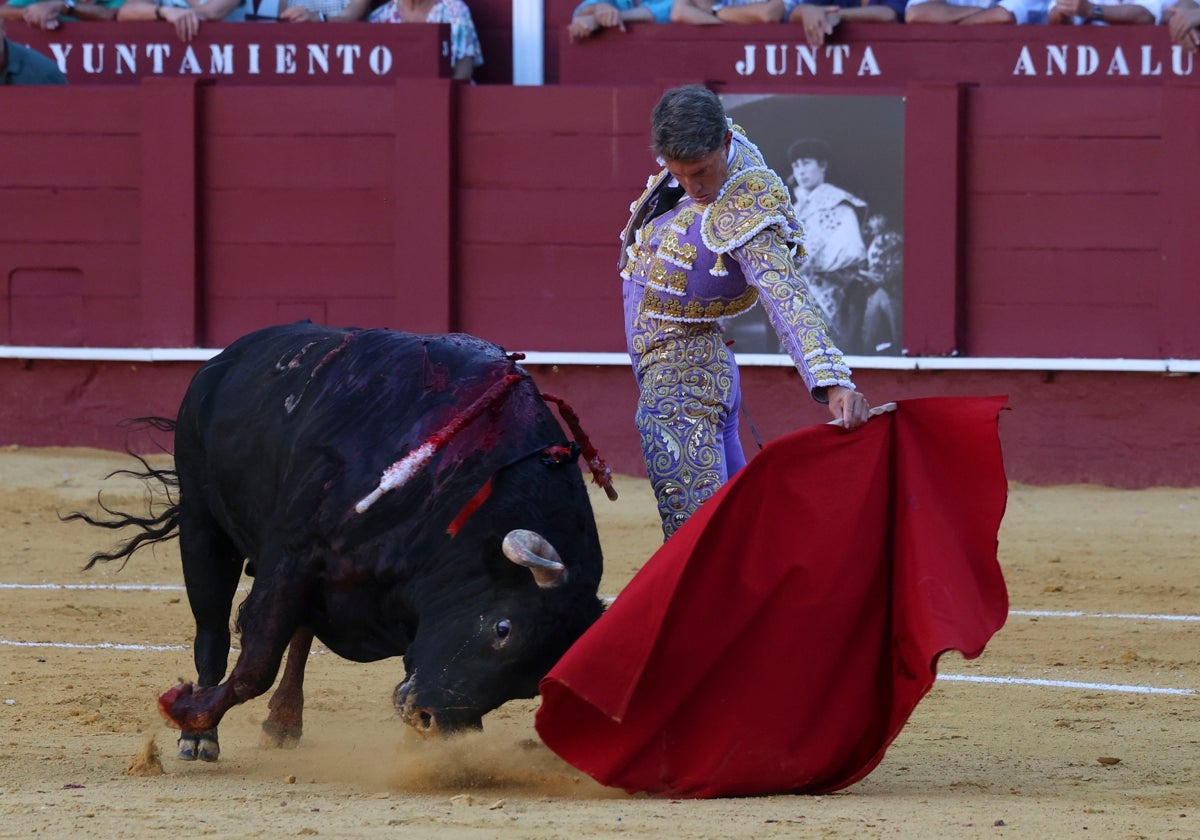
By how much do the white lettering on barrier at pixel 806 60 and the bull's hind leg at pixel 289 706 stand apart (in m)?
4.27

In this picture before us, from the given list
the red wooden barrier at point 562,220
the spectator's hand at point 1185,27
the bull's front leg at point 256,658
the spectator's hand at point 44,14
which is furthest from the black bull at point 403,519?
the spectator's hand at point 44,14

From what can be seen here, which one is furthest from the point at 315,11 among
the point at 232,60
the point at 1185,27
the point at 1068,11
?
the point at 1185,27

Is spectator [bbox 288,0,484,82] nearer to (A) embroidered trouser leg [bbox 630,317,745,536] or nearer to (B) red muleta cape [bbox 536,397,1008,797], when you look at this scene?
(A) embroidered trouser leg [bbox 630,317,745,536]

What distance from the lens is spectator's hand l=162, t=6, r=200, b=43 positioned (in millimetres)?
7750

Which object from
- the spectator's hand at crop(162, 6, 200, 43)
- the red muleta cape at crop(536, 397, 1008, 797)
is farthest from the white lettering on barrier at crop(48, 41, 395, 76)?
the red muleta cape at crop(536, 397, 1008, 797)

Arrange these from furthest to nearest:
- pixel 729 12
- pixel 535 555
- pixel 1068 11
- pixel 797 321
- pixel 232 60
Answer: pixel 232 60 < pixel 729 12 < pixel 1068 11 < pixel 797 321 < pixel 535 555

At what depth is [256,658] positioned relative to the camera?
3.38 meters

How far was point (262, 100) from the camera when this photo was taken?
7672 mm

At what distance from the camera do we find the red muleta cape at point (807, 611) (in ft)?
10.1

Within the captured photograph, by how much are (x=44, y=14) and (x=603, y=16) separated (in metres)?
2.30

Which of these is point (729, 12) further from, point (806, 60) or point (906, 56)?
point (906, 56)

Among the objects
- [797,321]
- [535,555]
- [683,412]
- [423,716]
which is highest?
[797,321]

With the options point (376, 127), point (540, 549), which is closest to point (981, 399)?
point (540, 549)

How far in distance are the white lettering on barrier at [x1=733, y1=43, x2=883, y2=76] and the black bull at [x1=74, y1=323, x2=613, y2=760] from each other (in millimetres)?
4061
